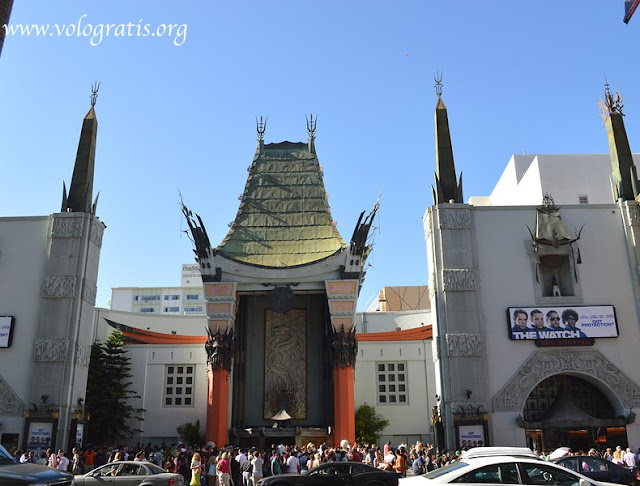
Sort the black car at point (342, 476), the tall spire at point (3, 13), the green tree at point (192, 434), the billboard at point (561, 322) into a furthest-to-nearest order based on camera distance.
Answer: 1. the green tree at point (192, 434)
2. the billboard at point (561, 322)
3. the black car at point (342, 476)
4. the tall spire at point (3, 13)

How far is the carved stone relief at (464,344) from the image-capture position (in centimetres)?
2342

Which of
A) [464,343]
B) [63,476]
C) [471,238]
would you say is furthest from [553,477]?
[471,238]

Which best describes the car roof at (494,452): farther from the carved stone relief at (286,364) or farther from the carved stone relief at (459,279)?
the carved stone relief at (286,364)

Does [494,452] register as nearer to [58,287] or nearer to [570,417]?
[570,417]

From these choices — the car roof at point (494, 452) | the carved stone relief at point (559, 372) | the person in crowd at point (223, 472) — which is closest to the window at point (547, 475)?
the car roof at point (494, 452)

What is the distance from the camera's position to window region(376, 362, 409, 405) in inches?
1395

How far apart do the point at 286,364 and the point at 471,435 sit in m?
15.5

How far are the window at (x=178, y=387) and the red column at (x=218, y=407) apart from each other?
131 inches

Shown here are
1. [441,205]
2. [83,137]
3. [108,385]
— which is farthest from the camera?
[108,385]

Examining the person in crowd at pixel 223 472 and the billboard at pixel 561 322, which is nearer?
the person in crowd at pixel 223 472

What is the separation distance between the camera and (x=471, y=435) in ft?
73.8

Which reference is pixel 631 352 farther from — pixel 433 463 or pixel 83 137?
pixel 83 137

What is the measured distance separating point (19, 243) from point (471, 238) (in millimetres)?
18256

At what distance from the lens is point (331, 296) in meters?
33.6
